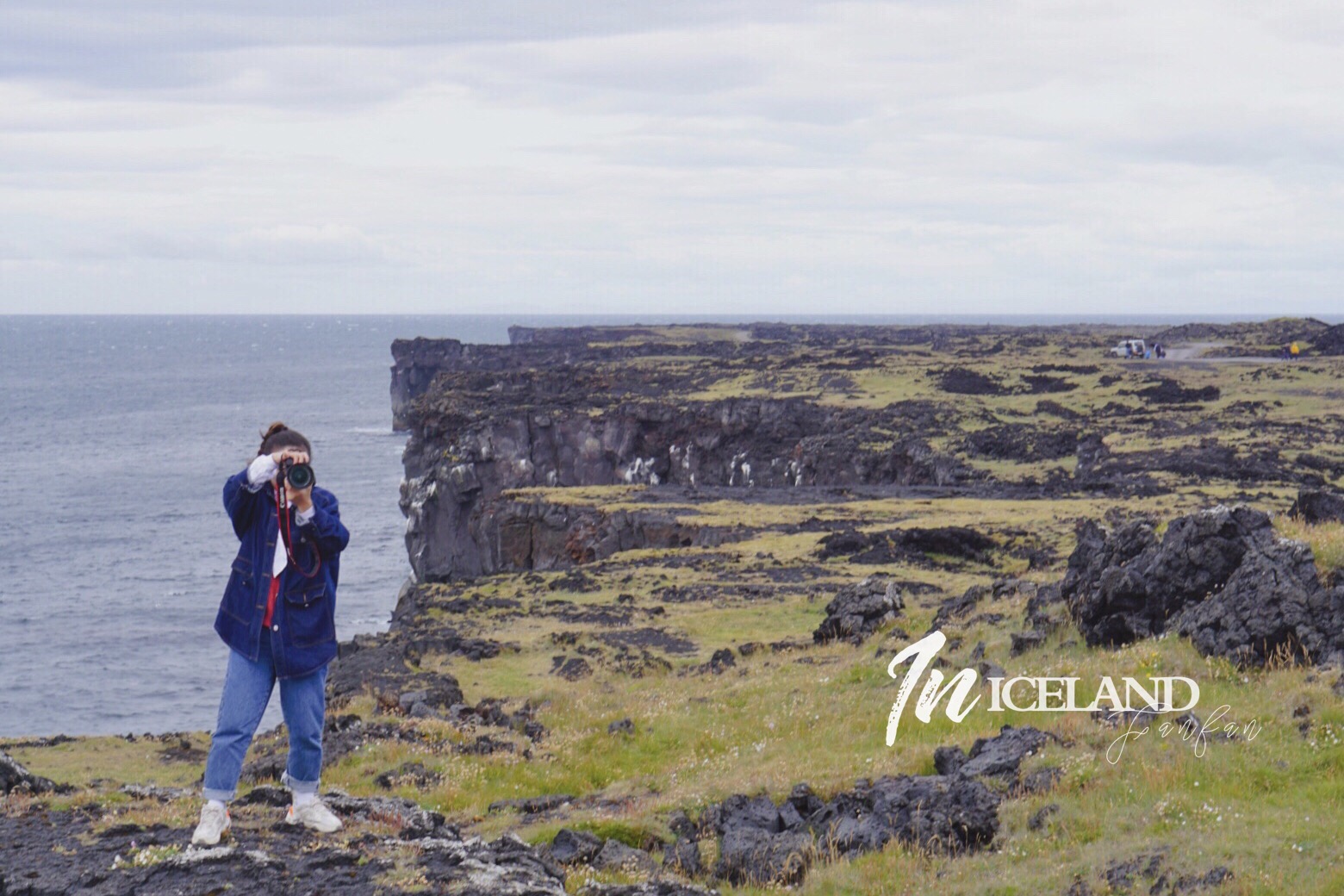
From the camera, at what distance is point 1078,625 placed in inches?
715

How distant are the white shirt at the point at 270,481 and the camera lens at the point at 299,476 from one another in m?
0.15

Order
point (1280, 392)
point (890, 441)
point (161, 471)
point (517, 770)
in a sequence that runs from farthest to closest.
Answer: point (161, 471) < point (1280, 392) < point (890, 441) < point (517, 770)

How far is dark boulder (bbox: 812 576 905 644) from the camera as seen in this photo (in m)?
25.5

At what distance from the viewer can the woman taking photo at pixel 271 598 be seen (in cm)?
987

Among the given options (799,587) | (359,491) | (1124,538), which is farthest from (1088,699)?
(359,491)

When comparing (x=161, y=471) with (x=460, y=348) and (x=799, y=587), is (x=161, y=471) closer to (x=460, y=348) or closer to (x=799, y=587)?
(x=460, y=348)

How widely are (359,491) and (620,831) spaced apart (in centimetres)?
10203

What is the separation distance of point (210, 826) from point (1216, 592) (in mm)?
12704

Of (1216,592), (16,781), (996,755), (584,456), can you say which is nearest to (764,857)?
(996,755)

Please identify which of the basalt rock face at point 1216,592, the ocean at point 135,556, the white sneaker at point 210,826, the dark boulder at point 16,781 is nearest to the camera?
the white sneaker at point 210,826

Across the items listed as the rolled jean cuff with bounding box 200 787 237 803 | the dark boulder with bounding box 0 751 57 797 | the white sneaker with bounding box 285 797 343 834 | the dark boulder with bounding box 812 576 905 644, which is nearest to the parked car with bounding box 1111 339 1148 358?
the dark boulder with bounding box 812 576 905 644

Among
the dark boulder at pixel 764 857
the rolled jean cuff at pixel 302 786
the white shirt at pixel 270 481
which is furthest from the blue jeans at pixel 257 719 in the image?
the dark boulder at pixel 764 857

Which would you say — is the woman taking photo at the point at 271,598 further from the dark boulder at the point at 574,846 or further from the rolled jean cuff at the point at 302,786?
the dark boulder at the point at 574,846

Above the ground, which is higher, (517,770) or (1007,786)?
(1007,786)
